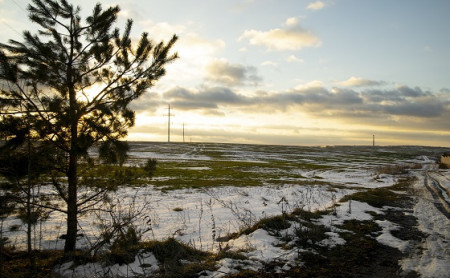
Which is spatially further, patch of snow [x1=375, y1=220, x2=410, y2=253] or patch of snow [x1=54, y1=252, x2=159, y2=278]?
patch of snow [x1=375, y1=220, x2=410, y2=253]

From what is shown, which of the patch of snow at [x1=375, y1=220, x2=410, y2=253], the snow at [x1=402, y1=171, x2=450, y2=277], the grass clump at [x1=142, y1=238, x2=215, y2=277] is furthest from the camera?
the patch of snow at [x1=375, y1=220, x2=410, y2=253]

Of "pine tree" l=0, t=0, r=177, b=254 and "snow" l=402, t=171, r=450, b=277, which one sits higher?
"pine tree" l=0, t=0, r=177, b=254

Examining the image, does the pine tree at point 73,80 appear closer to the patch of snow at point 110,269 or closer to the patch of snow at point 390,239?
the patch of snow at point 110,269

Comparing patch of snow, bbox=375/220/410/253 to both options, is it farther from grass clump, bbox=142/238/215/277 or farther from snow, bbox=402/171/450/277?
grass clump, bbox=142/238/215/277

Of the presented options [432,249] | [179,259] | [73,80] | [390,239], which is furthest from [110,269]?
[432,249]

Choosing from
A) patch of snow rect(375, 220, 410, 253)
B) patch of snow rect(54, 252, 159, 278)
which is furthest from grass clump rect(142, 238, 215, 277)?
patch of snow rect(375, 220, 410, 253)

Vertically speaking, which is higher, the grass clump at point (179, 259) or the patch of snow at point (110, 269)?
the grass clump at point (179, 259)

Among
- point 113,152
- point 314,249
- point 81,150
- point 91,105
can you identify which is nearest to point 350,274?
point 314,249

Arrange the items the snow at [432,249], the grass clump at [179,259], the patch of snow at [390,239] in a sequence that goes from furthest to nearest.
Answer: the patch of snow at [390,239], the snow at [432,249], the grass clump at [179,259]

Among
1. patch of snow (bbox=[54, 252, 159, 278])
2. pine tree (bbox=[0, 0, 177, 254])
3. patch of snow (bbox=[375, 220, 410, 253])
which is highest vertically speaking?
pine tree (bbox=[0, 0, 177, 254])

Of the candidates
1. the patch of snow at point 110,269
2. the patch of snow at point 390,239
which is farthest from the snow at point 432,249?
the patch of snow at point 110,269

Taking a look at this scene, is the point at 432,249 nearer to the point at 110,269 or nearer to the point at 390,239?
the point at 390,239

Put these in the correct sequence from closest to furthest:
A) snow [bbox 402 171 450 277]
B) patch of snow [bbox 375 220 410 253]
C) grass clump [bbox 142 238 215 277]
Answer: grass clump [bbox 142 238 215 277], snow [bbox 402 171 450 277], patch of snow [bbox 375 220 410 253]

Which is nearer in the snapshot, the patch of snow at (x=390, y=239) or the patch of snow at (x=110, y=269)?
the patch of snow at (x=110, y=269)
